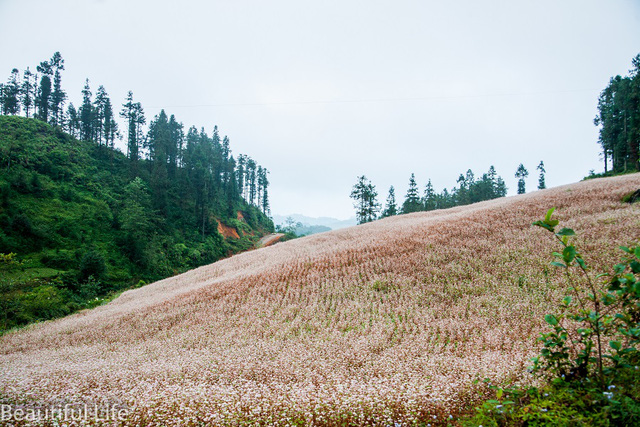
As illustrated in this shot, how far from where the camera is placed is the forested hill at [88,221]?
79.8 feet

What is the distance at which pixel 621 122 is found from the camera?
4812 centimetres

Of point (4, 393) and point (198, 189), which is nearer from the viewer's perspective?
point (4, 393)

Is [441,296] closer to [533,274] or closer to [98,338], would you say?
[533,274]

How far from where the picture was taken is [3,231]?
92.6ft

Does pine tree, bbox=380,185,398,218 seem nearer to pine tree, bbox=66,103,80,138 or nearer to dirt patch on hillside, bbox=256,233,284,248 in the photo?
dirt patch on hillside, bbox=256,233,284,248

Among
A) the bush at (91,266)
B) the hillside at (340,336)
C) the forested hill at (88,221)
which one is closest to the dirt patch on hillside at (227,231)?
the forested hill at (88,221)

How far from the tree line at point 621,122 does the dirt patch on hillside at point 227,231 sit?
234 feet

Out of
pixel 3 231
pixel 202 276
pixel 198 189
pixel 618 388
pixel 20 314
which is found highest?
pixel 198 189

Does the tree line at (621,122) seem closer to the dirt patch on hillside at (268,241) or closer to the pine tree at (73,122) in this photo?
the dirt patch on hillside at (268,241)

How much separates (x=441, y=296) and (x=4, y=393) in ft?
39.9

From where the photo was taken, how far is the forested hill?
24328 mm

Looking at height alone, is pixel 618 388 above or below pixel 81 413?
above

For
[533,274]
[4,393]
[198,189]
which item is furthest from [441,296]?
[198,189]

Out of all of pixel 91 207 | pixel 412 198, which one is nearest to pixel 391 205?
pixel 412 198
